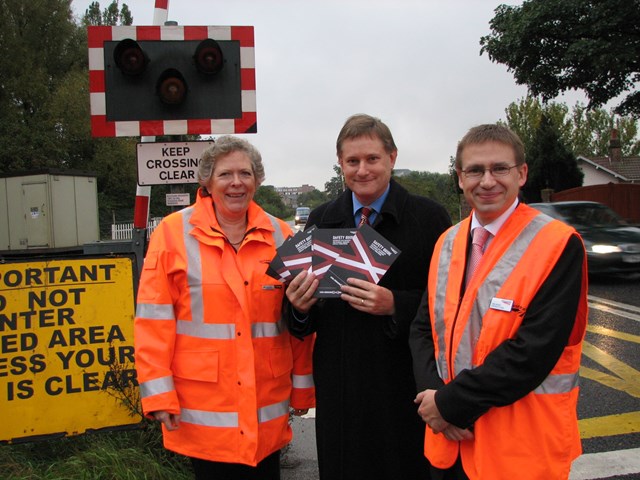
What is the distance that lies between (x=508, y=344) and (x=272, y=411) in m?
1.21

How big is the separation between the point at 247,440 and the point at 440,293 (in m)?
1.09

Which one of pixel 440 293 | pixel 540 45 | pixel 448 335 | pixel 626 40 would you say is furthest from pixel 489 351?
pixel 540 45

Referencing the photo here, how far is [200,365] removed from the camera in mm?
2510

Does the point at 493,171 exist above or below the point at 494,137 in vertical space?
below

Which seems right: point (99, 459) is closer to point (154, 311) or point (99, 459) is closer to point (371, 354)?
point (154, 311)

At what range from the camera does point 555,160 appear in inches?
1128

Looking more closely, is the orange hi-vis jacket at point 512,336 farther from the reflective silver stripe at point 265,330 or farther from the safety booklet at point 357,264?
the reflective silver stripe at point 265,330

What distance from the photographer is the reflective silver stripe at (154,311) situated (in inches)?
97.4

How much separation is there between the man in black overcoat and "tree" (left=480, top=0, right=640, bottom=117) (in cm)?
1798

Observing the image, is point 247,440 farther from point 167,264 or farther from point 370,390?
point 167,264

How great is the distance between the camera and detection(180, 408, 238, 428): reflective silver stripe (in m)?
2.53

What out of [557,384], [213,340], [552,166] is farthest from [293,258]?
[552,166]

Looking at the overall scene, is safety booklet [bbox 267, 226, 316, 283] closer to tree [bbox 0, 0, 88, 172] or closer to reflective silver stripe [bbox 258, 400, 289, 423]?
reflective silver stripe [bbox 258, 400, 289, 423]

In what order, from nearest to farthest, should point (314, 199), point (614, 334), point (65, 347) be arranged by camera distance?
point (65, 347) < point (614, 334) < point (314, 199)
